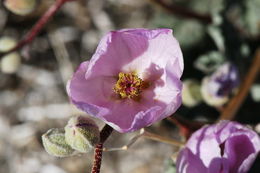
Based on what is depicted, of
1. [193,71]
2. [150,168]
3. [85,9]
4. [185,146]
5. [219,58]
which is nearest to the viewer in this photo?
[185,146]

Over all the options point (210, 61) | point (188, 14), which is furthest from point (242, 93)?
point (188, 14)

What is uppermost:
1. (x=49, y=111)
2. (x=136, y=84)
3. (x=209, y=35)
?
(x=136, y=84)

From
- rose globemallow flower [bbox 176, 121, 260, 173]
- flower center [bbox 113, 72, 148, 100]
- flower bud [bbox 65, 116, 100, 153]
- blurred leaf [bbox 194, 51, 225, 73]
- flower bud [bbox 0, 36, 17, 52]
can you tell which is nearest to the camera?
flower bud [bbox 65, 116, 100, 153]

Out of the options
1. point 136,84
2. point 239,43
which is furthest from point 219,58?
point 136,84

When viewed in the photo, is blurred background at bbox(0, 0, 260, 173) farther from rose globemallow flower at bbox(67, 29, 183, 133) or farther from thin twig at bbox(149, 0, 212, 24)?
rose globemallow flower at bbox(67, 29, 183, 133)

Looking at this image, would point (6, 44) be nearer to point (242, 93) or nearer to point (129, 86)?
point (129, 86)

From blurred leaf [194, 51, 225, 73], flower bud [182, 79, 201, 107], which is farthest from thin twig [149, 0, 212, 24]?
flower bud [182, 79, 201, 107]

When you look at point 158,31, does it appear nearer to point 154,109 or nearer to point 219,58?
point 154,109
